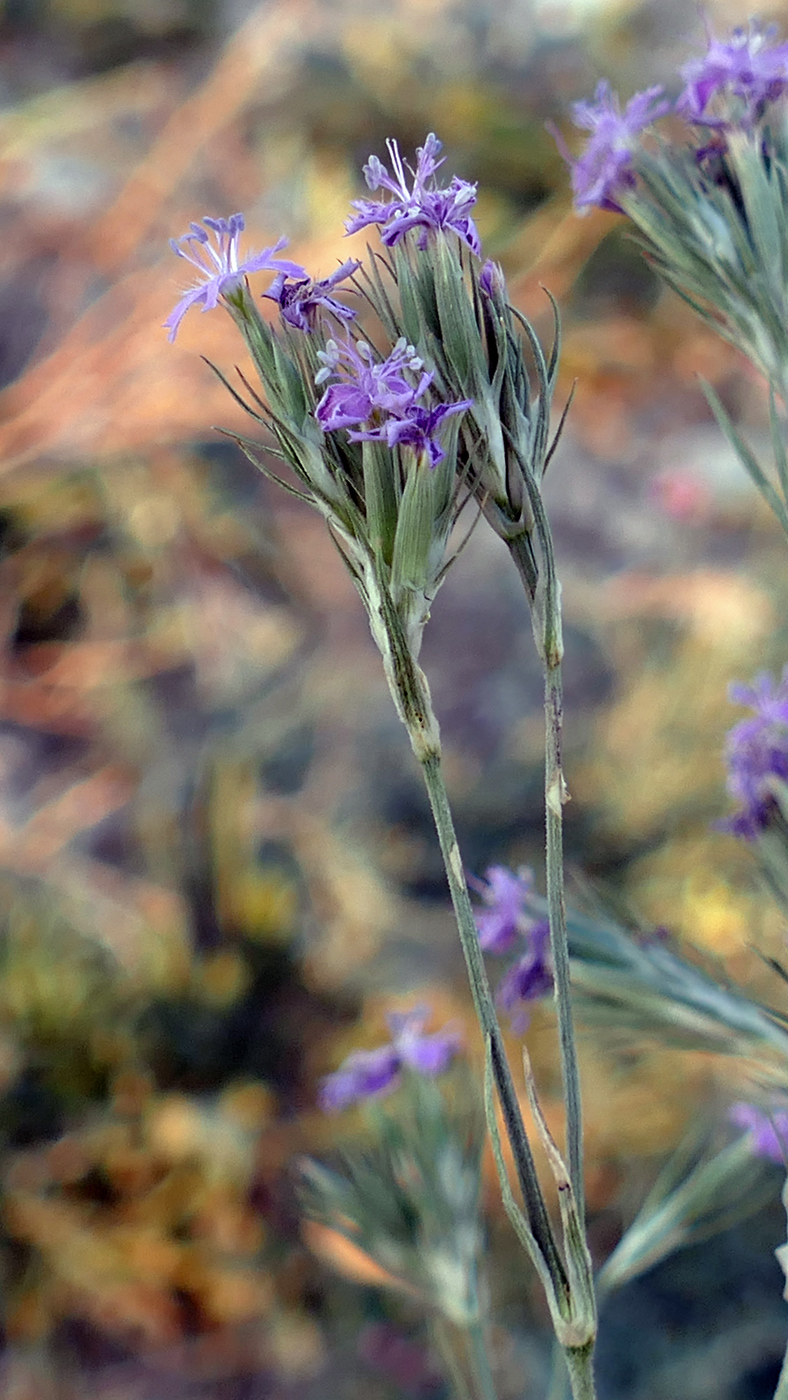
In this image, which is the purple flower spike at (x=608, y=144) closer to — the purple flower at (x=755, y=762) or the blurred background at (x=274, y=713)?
the purple flower at (x=755, y=762)

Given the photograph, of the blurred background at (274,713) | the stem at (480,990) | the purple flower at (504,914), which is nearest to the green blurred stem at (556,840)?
the stem at (480,990)

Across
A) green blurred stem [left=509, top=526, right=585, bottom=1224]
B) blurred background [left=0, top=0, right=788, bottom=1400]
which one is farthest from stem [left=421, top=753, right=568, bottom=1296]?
blurred background [left=0, top=0, right=788, bottom=1400]

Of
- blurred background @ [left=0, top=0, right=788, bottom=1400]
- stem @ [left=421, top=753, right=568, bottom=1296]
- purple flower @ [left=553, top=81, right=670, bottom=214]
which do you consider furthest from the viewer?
blurred background @ [left=0, top=0, right=788, bottom=1400]

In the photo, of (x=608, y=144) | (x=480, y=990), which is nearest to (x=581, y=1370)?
(x=480, y=990)

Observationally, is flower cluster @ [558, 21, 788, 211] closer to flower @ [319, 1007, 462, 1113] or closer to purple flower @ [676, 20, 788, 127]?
purple flower @ [676, 20, 788, 127]

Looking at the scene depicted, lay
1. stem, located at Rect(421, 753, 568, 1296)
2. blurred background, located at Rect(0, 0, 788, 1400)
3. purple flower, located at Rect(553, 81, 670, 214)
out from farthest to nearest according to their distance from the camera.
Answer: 1. blurred background, located at Rect(0, 0, 788, 1400)
2. purple flower, located at Rect(553, 81, 670, 214)
3. stem, located at Rect(421, 753, 568, 1296)

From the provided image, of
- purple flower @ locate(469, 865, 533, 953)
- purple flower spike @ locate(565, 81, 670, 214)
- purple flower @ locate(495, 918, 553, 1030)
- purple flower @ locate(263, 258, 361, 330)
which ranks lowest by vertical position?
purple flower @ locate(495, 918, 553, 1030)
